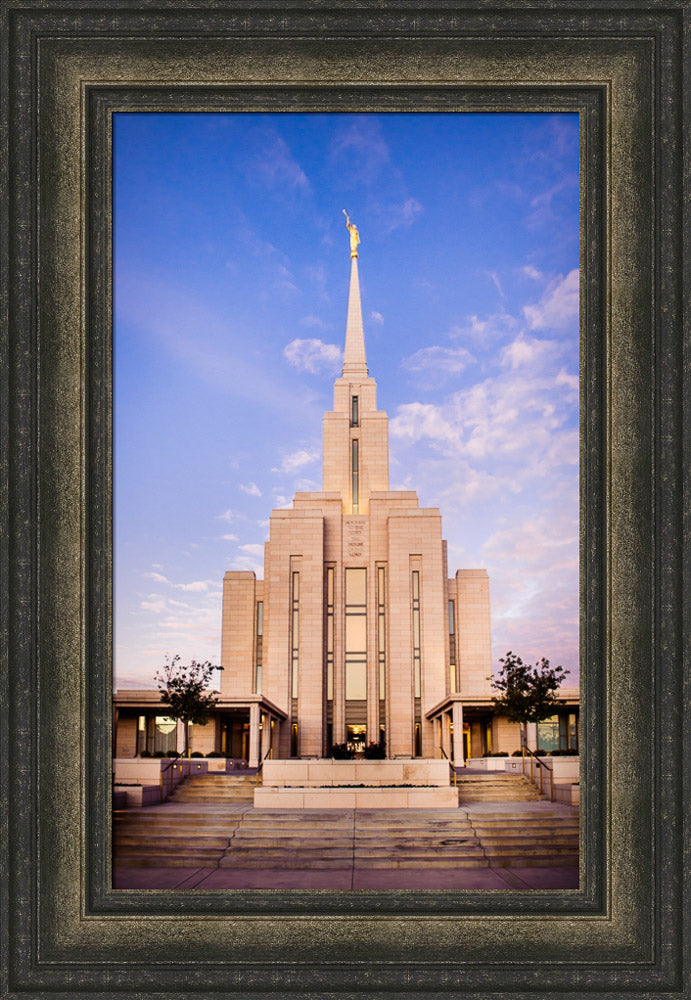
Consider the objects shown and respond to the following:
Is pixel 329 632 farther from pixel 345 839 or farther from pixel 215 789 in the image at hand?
pixel 345 839

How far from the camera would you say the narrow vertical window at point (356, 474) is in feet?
159

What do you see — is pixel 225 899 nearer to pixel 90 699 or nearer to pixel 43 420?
pixel 90 699

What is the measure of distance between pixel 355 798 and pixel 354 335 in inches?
1470

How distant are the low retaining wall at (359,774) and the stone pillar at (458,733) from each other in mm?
12874

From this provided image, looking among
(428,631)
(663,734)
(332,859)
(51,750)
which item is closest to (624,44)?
(663,734)

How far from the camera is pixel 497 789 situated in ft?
68.9

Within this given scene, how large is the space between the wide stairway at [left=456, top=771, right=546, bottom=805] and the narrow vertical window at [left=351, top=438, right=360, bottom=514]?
26.7m

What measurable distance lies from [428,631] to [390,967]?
34.8 m

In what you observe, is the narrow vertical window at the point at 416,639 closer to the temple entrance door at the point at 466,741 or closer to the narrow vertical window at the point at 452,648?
the narrow vertical window at the point at 452,648

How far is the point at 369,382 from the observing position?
167 ft

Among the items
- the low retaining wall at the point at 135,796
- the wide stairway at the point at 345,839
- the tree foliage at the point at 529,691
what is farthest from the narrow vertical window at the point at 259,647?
the wide stairway at the point at 345,839

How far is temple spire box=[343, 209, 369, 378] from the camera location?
51531 mm

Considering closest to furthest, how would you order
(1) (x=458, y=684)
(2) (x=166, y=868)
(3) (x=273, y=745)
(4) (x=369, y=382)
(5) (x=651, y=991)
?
(5) (x=651, y=991) < (2) (x=166, y=868) < (3) (x=273, y=745) < (1) (x=458, y=684) < (4) (x=369, y=382)

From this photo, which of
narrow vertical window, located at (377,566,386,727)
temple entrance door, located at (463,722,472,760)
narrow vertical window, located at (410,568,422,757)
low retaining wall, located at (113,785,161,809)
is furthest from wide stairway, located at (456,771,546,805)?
narrow vertical window, located at (377,566,386,727)
